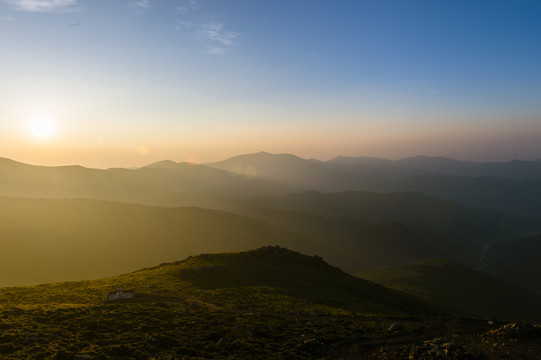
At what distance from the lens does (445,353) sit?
16.1 meters

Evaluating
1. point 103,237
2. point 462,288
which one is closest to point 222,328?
point 462,288

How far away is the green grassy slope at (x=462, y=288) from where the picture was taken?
8952 centimetres

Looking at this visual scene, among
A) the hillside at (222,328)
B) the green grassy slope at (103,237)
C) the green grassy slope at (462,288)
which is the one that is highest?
the hillside at (222,328)

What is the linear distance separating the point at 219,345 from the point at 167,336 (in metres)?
4.07

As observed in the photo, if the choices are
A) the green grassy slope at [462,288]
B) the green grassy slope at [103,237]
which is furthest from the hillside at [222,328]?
the green grassy slope at [103,237]

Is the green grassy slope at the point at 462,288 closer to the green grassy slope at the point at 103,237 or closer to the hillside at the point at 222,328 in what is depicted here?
the hillside at the point at 222,328

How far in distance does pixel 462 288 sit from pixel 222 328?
115 metres

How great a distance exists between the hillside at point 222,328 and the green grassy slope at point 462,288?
68.1m

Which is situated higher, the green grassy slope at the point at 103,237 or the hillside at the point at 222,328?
the hillside at the point at 222,328

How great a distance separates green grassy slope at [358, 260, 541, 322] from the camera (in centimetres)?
8952

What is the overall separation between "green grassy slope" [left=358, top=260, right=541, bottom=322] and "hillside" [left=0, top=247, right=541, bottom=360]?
68136 mm

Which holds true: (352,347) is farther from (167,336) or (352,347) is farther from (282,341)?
(167,336)

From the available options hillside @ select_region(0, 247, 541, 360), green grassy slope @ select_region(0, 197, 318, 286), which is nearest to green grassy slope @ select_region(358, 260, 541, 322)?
hillside @ select_region(0, 247, 541, 360)

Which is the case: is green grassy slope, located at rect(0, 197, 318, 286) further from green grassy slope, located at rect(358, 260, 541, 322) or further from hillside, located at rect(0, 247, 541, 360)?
hillside, located at rect(0, 247, 541, 360)
